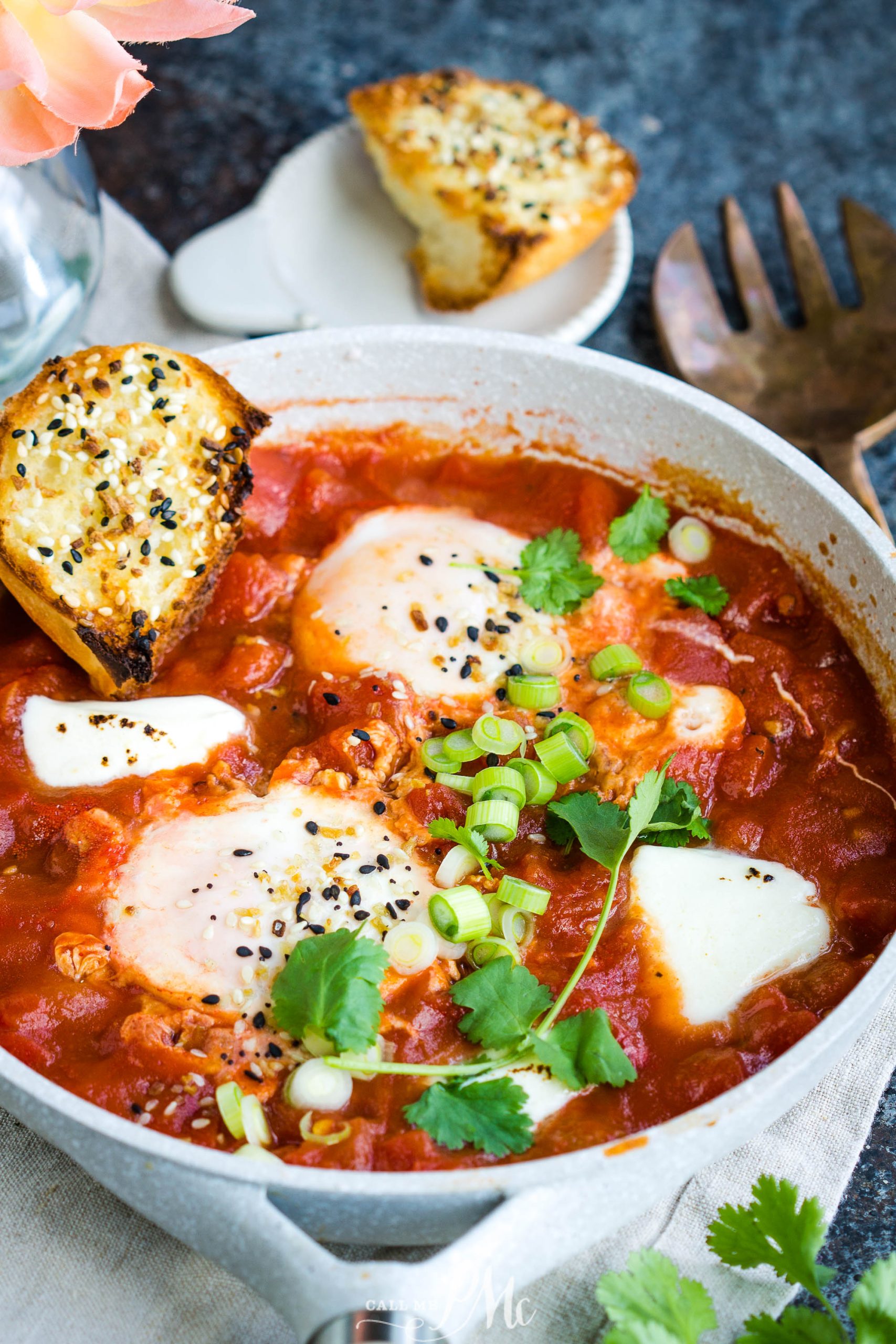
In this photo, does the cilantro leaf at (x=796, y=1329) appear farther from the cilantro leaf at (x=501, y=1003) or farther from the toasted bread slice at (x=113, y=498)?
the toasted bread slice at (x=113, y=498)

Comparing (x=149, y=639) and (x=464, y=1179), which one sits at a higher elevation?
(x=149, y=639)

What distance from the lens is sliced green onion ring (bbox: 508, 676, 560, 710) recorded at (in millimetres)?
3131

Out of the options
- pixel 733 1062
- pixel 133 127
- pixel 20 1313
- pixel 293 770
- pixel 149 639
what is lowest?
pixel 20 1313

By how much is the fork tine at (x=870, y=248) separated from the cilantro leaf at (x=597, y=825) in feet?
8.36

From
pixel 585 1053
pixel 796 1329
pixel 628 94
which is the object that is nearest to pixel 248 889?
pixel 585 1053

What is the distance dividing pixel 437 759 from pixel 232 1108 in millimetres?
962

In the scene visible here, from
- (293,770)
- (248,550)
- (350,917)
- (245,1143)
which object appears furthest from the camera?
(248,550)

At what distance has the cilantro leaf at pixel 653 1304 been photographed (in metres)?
2.29

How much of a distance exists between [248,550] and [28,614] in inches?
26.7

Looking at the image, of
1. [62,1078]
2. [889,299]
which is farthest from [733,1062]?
[889,299]

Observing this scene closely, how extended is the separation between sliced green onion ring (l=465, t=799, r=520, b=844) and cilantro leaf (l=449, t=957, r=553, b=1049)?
35cm

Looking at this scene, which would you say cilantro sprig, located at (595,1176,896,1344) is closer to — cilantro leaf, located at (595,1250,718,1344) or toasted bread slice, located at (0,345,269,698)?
cilantro leaf, located at (595,1250,718,1344)

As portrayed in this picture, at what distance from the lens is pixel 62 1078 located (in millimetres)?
2594

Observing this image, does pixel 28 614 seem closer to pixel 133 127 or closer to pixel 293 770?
pixel 293 770
